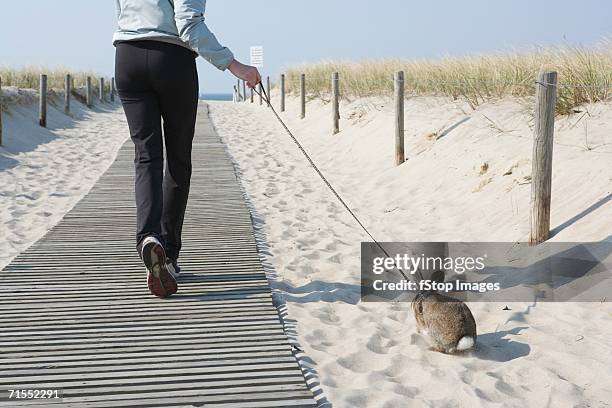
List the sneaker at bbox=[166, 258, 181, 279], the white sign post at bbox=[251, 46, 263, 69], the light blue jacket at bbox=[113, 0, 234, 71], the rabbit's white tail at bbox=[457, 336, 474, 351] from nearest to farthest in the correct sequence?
the rabbit's white tail at bbox=[457, 336, 474, 351], the light blue jacket at bbox=[113, 0, 234, 71], the sneaker at bbox=[166, 258, 181, 279], the white sign post at bbox=[251, 46, 263, 69]

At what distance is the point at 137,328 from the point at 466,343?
1.54 m

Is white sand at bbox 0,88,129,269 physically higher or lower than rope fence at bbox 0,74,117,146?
lower

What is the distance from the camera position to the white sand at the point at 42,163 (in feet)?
19.4

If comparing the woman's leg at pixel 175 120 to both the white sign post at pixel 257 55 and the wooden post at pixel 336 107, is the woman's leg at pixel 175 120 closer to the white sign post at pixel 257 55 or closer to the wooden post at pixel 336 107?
the wooden post at pixel 336 107

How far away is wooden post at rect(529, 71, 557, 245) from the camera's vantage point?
15.0 feet

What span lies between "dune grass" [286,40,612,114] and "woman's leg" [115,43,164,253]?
11.5 ft

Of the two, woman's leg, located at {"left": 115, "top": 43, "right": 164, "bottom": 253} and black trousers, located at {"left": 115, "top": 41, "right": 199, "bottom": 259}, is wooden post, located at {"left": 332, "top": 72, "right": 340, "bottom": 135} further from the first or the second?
woman's leg, located at {"left": 115, "top": 43, "right": 164, "bottom": 253}

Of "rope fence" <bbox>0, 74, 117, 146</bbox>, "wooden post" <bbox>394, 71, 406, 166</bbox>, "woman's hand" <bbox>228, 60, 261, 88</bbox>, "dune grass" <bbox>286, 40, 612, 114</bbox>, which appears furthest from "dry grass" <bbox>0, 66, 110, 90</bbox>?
"woman's hand" <bbox>228, 60, 261, 88</bbox>

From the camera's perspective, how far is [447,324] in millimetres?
2986

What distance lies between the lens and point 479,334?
3.34 meters

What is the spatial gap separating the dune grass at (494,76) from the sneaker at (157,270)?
3.62 meters

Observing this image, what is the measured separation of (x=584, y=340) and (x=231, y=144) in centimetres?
983

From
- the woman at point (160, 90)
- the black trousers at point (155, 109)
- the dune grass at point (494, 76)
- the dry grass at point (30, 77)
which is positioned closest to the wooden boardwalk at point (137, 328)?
the woman at point (160, 90)

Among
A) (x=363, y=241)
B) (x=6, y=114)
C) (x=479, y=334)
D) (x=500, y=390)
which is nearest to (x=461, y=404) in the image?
(x=500, y=390)
